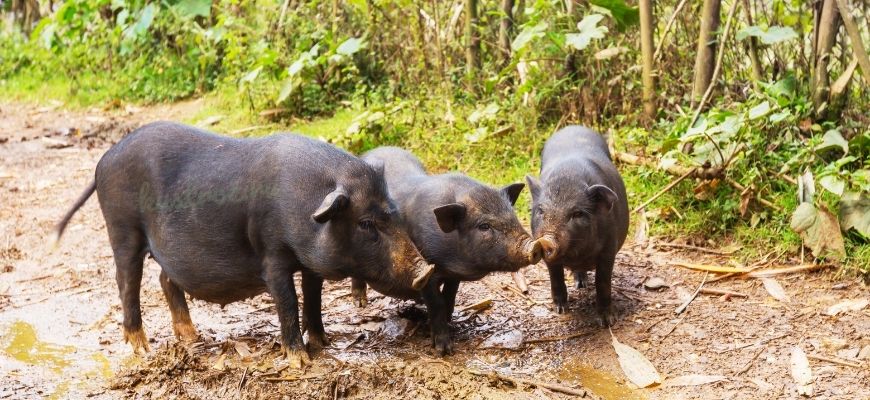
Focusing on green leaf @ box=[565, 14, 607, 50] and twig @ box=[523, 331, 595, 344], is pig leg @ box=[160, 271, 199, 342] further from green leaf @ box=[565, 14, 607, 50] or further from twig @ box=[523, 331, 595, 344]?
green leaf @ box=[565, 14, 607, 50]

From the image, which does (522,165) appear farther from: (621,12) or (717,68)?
(717,68)

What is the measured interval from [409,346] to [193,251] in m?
1.26

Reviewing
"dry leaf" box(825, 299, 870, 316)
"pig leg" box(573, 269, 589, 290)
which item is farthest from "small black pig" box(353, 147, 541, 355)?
"dry leaf" box(825, 299, 870, 316)

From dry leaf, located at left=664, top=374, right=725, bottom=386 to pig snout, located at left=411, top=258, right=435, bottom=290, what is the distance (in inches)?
50.5

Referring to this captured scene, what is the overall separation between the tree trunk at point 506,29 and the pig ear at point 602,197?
363 centimetres

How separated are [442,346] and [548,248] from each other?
2.52ft

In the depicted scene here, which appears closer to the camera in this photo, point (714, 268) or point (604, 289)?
point (604, 289)

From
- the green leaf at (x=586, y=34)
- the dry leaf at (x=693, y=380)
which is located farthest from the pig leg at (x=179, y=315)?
the green leaf at (x=586, y=34)

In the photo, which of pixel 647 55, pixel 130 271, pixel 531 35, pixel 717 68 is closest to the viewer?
pixel 130 271

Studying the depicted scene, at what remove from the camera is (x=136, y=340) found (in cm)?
531

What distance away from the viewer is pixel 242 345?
17.4 ft

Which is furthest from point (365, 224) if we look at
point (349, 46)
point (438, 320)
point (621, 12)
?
point (349, 46)

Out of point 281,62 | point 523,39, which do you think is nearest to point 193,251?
point 523,39

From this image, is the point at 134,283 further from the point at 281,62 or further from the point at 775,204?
the point at 281,62
